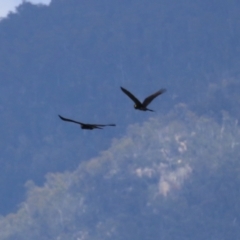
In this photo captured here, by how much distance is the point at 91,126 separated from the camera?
48844 millimetres

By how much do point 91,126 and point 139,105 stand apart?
381 cm

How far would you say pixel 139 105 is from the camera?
51938 mm
